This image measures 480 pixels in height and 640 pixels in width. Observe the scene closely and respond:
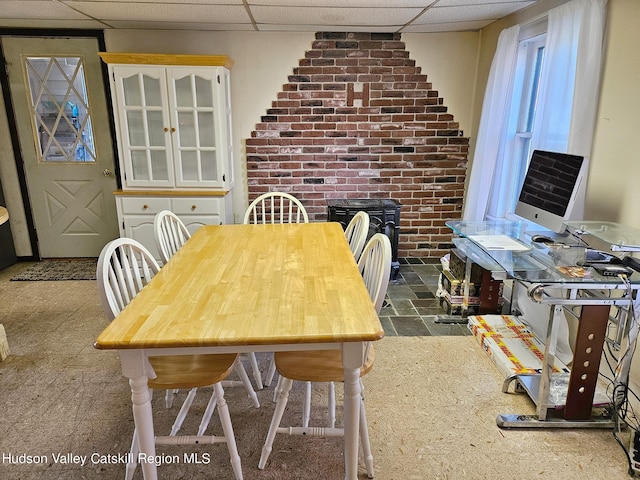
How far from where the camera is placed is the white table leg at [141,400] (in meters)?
1.27

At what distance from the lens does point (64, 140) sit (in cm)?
385

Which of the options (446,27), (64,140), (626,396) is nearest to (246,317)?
(626,396)

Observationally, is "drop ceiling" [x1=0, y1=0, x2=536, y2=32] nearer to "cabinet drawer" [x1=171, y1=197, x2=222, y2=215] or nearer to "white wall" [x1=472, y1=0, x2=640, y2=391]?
"white wall" [x1=472, y1=0, x2=640, y2=391]

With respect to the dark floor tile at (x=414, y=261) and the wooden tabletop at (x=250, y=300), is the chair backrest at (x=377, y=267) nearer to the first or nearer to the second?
the wooden tabletop at (x=250, y=300)

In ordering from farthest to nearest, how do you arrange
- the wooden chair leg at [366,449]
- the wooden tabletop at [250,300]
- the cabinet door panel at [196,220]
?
the cabinet door panel at [196,220] → the wooden chair leg at [366,449] → the wooden tabletop at [250,300]

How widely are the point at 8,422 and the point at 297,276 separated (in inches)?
59.3

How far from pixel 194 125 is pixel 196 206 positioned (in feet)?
2.18

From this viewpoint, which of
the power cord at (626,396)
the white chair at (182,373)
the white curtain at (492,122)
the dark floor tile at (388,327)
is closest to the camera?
the white chair at (182,373)

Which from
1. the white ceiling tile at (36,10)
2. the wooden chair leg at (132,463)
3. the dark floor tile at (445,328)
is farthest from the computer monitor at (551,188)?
the white ceiling tile at (36,10)

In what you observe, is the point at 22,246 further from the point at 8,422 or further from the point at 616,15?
the point at 616,15

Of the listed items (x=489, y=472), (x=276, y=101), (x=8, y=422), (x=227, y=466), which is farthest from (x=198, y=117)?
(x=489, y=472)

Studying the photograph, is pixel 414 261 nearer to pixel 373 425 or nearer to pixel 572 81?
pixel 572 81

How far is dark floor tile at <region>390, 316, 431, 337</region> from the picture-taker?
2.75 m

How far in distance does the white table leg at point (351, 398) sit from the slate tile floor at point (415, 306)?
1.34 meters
